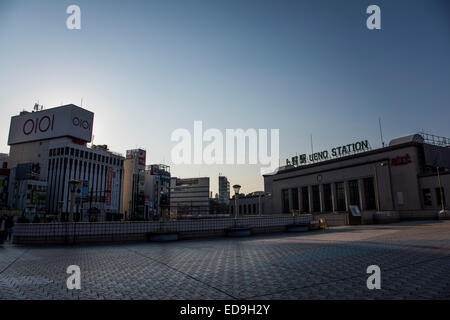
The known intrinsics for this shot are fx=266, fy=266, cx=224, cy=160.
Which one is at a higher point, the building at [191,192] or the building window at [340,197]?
the building at [191,192]

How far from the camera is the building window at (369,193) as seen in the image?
43.2 meters

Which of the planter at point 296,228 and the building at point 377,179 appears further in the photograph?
the building at point 377,179

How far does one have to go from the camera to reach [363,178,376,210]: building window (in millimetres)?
43150

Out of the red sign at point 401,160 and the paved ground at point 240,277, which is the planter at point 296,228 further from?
the red sign at point 401,160

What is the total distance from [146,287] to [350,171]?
48.1 m

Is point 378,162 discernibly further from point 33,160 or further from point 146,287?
point 33,160

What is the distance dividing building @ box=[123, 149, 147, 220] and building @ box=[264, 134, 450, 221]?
70179mm

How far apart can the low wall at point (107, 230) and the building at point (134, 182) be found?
97.8m

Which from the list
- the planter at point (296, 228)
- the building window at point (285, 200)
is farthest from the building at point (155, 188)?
the planter at point (296, 228)

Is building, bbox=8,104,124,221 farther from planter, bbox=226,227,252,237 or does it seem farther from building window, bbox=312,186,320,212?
planter, bbox=226,227,252,237

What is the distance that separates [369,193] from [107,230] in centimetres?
4204

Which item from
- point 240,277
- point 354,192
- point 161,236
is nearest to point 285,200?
point 354,192

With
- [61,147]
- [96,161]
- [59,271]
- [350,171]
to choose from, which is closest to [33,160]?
[61,147]

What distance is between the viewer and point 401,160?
1548 inches
